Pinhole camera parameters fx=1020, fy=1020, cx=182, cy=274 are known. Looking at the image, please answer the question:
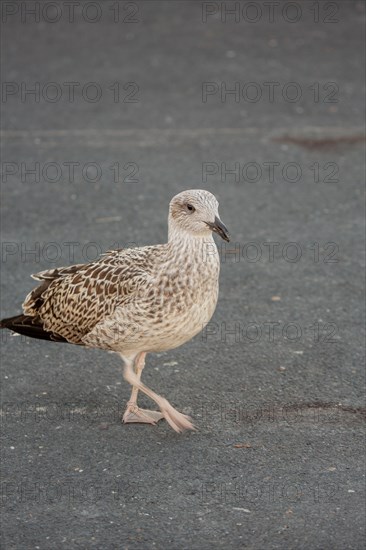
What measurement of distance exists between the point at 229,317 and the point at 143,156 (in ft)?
11.3

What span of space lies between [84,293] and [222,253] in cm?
245

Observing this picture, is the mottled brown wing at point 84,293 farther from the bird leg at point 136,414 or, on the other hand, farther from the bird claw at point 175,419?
the bird claw at point 175,419

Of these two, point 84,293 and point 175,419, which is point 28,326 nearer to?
point 84,293

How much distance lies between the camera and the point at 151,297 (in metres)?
6.13

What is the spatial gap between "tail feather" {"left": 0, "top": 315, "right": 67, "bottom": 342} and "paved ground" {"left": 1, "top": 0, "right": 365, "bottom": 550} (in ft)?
1.10

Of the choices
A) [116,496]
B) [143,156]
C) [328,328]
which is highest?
[143,156]

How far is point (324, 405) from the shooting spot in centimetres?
652

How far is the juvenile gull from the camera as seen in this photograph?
6.11 metres

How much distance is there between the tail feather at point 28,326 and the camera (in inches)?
266

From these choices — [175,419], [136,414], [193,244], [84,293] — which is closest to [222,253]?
[84,293]

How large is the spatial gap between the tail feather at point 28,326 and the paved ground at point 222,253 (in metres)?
0.33

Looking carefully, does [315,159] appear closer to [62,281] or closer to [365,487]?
[62,281]

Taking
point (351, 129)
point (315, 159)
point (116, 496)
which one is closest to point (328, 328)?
point (116, 496)

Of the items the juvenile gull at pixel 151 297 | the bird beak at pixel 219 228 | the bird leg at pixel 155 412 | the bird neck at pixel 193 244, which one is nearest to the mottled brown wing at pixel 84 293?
the juvenile gull at pixel 151 297
